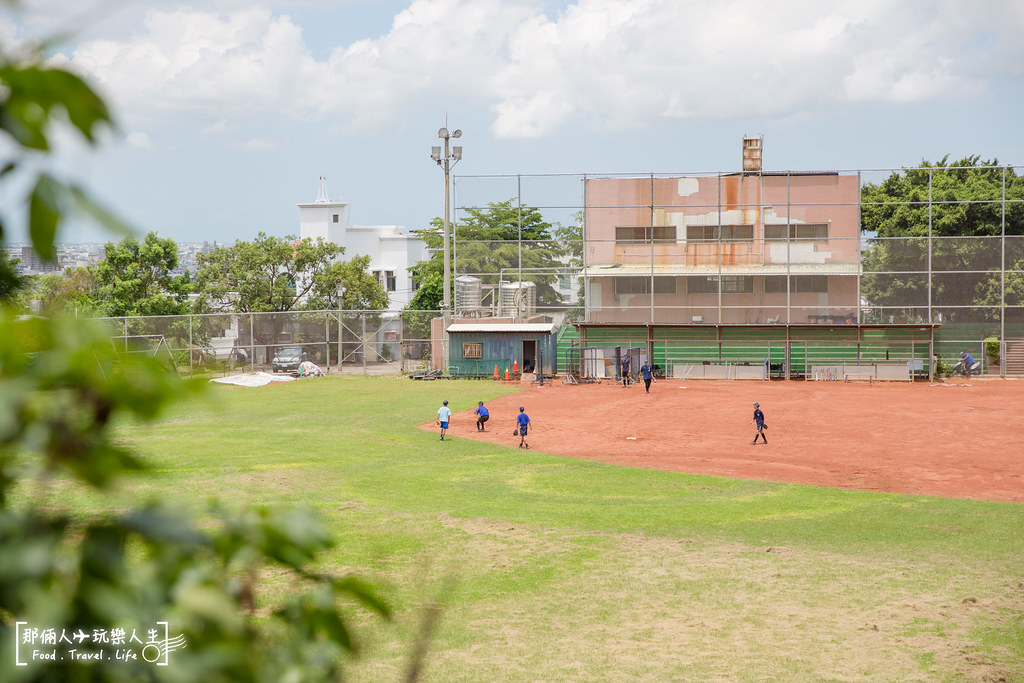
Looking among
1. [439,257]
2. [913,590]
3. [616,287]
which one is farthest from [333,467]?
[439,257]

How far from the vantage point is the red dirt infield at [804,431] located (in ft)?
71.5

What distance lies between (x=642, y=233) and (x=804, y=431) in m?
24.0

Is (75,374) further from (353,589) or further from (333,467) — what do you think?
(333,467)

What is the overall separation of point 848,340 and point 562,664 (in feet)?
126

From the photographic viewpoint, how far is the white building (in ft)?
288

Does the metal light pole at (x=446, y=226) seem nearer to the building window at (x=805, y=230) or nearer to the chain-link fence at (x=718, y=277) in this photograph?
the chain-link fence at (x=718, y=277)

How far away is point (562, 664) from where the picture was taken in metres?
10.1

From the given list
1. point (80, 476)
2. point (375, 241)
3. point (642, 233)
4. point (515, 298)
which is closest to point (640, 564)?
point (80, 476)

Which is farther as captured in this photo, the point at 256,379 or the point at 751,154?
the point at 751,154
